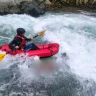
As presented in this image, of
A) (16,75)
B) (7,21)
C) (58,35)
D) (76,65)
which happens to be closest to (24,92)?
(16,75)

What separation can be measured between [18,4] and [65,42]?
4443mm

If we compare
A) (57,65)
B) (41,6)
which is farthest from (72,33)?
(41,6)

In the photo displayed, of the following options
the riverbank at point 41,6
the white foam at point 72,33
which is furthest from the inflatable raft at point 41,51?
the riverbank at point 41,6

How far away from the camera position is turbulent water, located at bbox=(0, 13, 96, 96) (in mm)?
6676

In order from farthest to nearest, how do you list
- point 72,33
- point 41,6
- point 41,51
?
point 41,6 → point 72,33 → point 41,51

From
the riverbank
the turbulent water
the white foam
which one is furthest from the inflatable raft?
the riverbank

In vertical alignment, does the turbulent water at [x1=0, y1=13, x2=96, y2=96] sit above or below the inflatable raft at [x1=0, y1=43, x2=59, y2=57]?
below

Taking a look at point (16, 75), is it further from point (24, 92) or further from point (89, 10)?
point (89, 10)

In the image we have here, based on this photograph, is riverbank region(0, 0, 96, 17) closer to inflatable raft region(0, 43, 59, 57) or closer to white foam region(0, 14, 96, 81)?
white foam region(0, 14, 96, 81)

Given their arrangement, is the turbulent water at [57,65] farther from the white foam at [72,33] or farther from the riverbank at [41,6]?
the riverbank at [41,6]

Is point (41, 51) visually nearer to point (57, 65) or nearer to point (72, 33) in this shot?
point (57, 65)

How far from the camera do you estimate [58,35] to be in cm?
1025

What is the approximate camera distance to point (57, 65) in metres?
7.85

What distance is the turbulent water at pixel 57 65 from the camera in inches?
263
